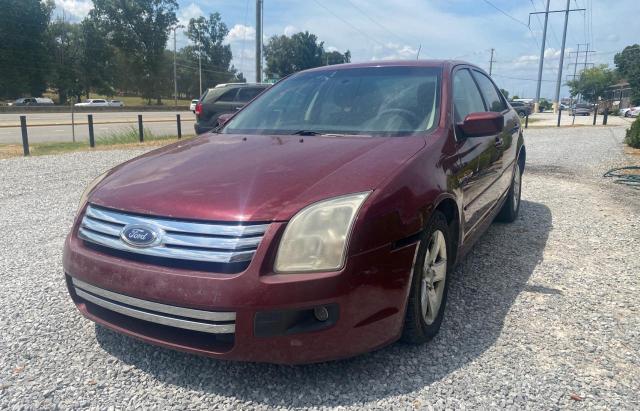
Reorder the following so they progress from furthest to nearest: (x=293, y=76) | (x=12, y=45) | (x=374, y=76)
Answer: (x=12, y=45) < (x=293, y=76) < (x=374, y=76)

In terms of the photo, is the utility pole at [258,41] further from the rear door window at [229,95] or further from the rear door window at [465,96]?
the rear door window at [465,96]

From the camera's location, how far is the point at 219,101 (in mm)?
13219

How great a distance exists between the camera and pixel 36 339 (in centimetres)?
273

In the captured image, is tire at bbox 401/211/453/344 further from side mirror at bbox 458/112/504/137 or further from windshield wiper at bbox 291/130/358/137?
windshield wiper at bbox 291/130/358/137

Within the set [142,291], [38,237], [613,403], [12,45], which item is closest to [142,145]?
[38,237]

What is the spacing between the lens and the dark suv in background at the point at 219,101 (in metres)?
12.7

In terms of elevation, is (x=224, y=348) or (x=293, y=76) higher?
(x=293, y=76)

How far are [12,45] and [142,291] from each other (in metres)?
63.5

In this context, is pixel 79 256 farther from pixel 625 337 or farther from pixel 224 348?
pixel 625 337

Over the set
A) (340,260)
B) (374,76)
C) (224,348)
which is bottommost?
(224,348)

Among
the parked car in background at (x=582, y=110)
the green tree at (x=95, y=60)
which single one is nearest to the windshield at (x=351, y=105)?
the parked car in background at (x=582, y=110)

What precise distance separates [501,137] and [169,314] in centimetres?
317

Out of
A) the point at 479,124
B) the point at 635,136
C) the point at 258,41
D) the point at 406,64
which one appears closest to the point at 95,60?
the point at 258,41

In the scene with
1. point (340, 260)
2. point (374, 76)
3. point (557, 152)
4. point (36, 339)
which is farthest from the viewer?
point (557, 152)
